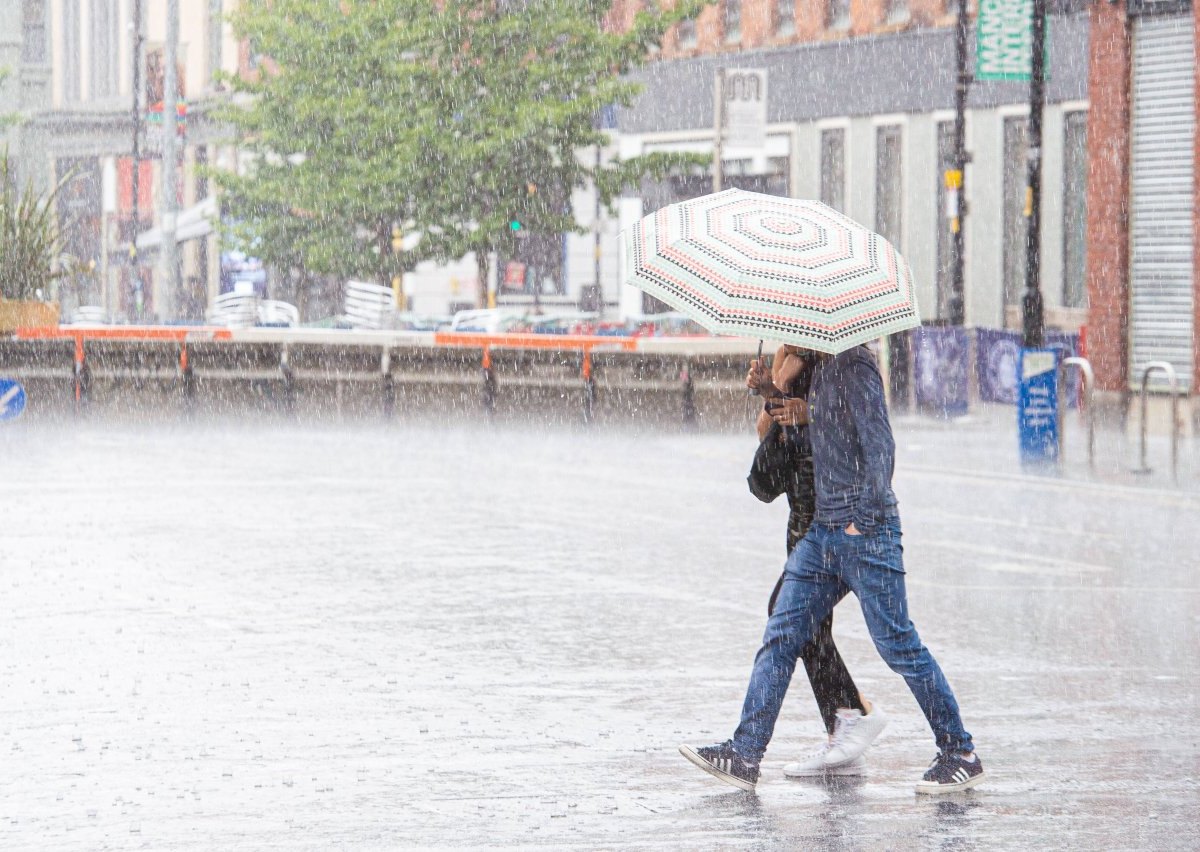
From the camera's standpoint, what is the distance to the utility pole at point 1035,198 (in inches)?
887

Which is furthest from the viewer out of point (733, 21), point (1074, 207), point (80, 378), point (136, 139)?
point (136, 139)

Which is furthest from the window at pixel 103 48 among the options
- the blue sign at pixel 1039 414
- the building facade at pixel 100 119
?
the blue sign at pixel 1039 414

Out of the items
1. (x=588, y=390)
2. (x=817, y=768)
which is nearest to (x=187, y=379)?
(x=588, y=390)

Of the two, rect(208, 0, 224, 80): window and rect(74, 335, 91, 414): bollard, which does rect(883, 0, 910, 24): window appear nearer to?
rect(74, 335, 91, 414): bollard

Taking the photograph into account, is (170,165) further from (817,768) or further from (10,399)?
(817,768)

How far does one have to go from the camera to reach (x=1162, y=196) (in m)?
25.9

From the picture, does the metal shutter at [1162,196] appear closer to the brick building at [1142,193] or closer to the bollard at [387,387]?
the brick building at [1142,193]

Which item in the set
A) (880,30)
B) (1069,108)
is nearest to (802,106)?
(880,30)

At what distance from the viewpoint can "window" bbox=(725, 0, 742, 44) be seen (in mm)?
47844

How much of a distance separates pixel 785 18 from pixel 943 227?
6.16 metres

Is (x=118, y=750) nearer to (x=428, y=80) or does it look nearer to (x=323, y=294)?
(x=428, y=80)

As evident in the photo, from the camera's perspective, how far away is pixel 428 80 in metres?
42.0

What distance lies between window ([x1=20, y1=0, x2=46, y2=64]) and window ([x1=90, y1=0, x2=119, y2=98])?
3287mm

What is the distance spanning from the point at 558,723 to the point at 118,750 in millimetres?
1532
